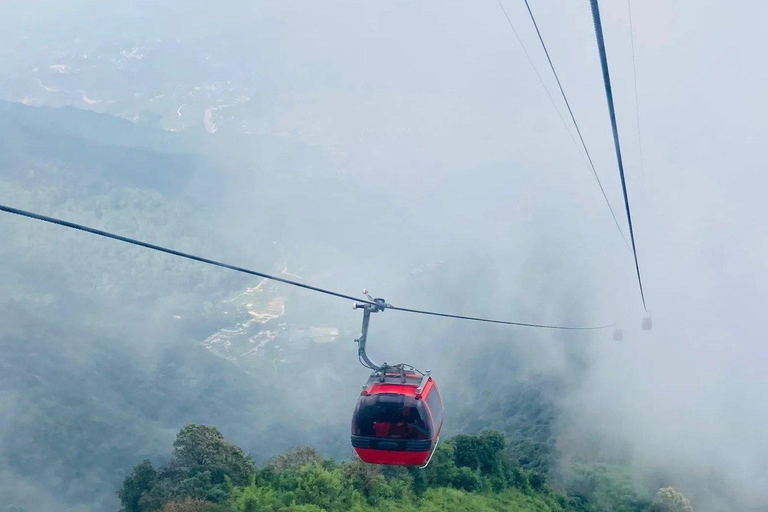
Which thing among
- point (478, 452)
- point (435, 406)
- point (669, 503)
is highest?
point (435, 406)

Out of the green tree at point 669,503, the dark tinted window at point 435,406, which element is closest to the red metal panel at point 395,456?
the dark tinted window at point 435,406

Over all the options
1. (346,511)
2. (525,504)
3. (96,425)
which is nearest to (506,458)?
(525,504)

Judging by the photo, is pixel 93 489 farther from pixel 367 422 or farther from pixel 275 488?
pixel 367 422

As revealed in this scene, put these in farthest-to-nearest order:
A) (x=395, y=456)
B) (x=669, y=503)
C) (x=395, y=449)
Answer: (x=669, y=503) < (x=395, y=456) < (x=395, y=449)

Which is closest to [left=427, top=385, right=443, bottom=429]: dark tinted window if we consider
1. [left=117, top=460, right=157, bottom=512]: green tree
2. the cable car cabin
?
the cable car cabin

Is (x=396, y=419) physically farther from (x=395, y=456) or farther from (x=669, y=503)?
(x=669, y=503)

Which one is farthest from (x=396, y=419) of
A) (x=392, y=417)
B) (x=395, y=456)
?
(x=395, y=456)

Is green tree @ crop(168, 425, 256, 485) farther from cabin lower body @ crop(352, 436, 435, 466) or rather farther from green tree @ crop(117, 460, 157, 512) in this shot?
cabin lower body @ crop(352, 436, 435, 466)
